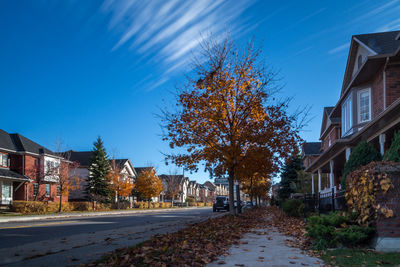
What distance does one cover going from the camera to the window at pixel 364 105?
58.5ft

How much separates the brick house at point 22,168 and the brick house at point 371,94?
88.0 ft

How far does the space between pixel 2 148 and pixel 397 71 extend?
3397 centimetres

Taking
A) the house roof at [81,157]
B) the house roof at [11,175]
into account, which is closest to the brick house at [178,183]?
the house roof at [81,157]

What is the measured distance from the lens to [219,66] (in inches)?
736

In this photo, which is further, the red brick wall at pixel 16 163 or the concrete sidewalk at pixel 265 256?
the red brick wall at pixel 16 163

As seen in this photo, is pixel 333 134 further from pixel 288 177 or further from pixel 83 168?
pixel 83 168

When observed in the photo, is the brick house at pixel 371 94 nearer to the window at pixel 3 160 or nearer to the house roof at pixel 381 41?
the house roof at pixel 381 41

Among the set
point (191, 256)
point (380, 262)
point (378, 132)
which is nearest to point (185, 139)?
point (378, 132)

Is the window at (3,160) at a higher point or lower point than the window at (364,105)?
→ lower

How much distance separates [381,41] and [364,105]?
3.29 m

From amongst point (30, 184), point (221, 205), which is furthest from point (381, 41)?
point (30, 184)

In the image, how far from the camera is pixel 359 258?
631cm

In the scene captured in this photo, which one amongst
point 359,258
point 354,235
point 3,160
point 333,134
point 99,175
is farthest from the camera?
point 99,175

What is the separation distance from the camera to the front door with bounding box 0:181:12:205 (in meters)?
34.4
